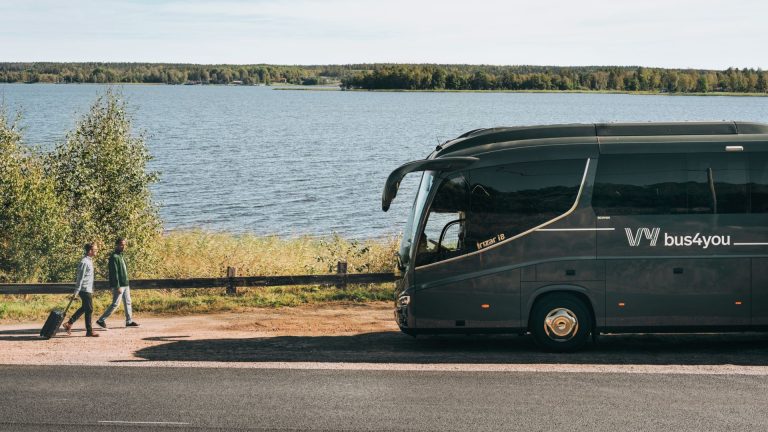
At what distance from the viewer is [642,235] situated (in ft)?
50.8

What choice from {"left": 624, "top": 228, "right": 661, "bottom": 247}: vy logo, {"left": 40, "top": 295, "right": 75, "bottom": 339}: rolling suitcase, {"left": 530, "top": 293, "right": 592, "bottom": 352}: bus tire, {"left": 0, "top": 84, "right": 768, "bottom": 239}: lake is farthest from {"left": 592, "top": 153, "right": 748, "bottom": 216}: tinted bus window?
{"left": 0, "top": 84, "right": 768, "bottom": 239}: lake

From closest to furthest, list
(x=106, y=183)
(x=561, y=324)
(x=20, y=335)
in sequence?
1. (x=561, y=324)
2. (x=20, y=335)
3. (x=106, y=183)

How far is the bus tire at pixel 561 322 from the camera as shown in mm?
15758

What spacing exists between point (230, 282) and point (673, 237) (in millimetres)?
10679

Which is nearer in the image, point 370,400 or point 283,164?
point 370,400

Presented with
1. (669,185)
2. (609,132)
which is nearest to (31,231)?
(609,132)

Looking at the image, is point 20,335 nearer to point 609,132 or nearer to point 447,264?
point 447,264

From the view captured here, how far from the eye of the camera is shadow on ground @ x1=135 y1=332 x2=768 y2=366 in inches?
608

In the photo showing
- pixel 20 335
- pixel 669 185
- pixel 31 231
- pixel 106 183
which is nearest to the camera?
pixel 669 185

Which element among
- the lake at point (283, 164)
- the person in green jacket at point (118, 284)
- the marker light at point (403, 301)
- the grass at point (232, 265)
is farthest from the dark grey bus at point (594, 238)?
the lake at point (283, 164)

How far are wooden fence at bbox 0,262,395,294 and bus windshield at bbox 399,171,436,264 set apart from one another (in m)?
4.80

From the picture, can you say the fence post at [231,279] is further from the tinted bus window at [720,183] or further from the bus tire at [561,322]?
the tinted bus window at [720,183]

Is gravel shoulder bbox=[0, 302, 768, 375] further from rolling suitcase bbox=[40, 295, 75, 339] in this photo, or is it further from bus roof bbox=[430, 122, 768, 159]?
bus roof bbox=[430, 122, 768, 159]

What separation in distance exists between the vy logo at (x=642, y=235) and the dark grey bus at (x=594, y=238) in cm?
2
